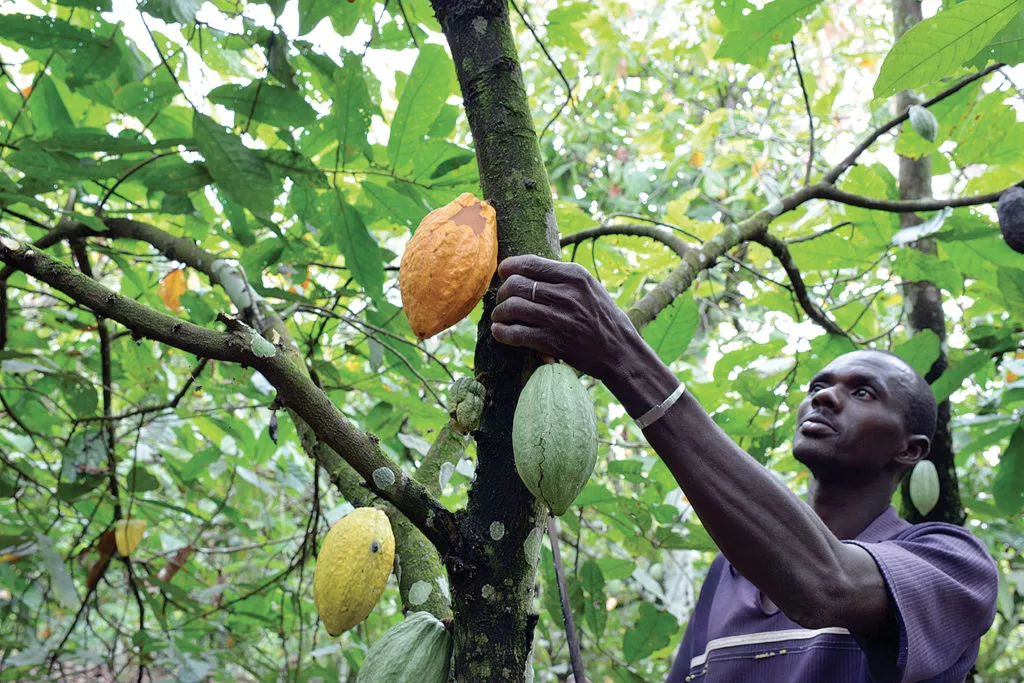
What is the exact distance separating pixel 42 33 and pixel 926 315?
2.30 metres

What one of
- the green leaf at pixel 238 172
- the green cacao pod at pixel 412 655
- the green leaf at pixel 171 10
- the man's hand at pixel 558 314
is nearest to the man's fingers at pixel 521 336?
the man's hand at pixel 558 314

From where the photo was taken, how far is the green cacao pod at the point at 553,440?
2.43 feet

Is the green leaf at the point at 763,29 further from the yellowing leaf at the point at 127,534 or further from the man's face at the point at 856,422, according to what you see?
the yellowing leaf at the point at 127,534

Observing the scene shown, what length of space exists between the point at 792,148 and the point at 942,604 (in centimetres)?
408

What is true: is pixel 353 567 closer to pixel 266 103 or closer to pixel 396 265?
pixel 266 103

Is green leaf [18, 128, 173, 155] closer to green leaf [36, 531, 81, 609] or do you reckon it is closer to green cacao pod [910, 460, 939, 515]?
green leaf [36, 531, 81, 609]

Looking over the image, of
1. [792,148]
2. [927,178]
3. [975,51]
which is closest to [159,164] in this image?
[975,51]

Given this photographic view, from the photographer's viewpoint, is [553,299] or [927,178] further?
[927,178]

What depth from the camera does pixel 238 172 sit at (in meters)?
1.33

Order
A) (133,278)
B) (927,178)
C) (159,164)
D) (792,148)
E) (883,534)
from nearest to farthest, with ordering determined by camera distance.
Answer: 1. (159,164)
2. (883,534)
3. (133,278)
4. (927,178)
5. (792,148)

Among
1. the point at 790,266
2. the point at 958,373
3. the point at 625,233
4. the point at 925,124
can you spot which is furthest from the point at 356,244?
the point at 958,373

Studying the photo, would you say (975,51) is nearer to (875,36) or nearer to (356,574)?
(356,574)

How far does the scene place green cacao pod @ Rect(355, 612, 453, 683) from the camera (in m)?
0.84

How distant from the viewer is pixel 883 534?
1.64 m
